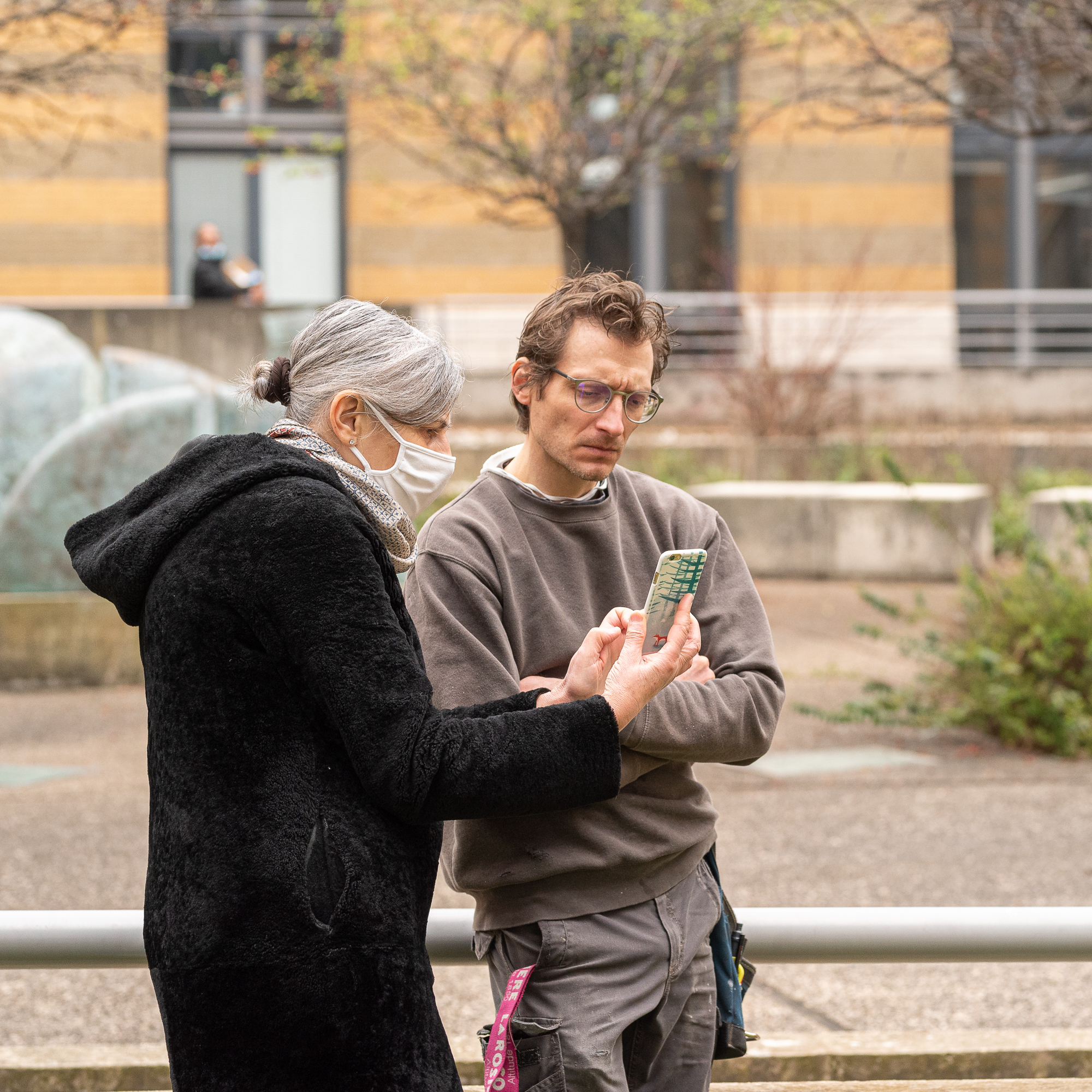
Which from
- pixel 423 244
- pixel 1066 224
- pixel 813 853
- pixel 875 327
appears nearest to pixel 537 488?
pixel 813 853

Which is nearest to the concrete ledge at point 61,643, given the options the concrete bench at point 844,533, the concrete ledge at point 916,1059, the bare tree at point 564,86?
the concrete bench at point 844,533

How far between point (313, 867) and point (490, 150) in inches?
578

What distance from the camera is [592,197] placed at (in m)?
16.5

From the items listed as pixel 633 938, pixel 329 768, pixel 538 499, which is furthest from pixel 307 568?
pixel 633 938

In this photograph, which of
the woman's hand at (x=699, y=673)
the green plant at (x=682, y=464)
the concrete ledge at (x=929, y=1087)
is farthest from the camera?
the green plant at (x=682, y=464)

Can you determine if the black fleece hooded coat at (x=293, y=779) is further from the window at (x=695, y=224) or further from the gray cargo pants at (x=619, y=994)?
the window at (x=695, y=224)

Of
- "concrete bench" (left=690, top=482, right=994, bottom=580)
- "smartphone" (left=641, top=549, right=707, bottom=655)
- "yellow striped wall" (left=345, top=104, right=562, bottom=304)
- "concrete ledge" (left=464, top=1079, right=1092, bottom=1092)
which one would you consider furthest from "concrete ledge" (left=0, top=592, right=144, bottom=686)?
"yellow striped wall" (left=345, top=104, right=562, bottom=304)

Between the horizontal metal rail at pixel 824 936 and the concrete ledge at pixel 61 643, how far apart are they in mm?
7226

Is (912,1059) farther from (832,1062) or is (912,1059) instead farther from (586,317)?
(586,317)

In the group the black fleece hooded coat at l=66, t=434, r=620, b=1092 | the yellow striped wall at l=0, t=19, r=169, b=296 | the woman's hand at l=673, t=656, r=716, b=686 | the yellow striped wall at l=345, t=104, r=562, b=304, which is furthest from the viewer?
the yellow striped wall at l=345, t=104, r=562, b=304

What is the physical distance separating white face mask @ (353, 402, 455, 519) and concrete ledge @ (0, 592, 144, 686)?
762 centimetres

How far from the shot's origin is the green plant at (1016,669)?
7.46 metres

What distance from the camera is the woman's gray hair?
2.13m

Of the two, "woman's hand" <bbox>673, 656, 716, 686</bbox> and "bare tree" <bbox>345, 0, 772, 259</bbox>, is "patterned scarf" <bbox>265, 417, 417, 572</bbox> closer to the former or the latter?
"woman's hand" <bbox>673, 656, 716, 686</bbox>
